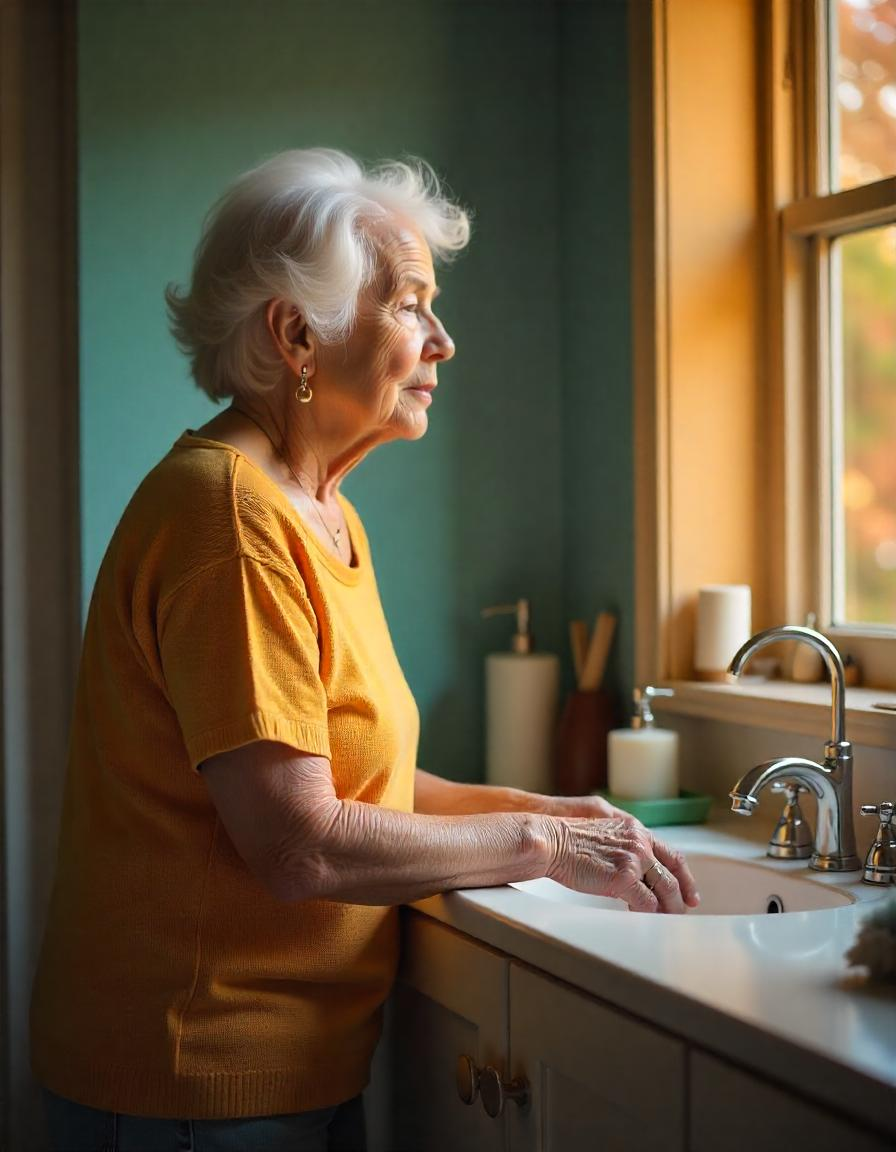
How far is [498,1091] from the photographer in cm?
117

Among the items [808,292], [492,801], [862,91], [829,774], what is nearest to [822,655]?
[829,774]

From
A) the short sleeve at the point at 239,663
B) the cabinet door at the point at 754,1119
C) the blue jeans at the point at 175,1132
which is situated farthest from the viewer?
the blue jeans at the point at 175,1132

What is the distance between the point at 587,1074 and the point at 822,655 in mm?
568

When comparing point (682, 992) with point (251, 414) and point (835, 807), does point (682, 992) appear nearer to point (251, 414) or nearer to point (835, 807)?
point (835, 807)

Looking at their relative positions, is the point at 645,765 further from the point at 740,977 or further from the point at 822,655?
the point at 740,977

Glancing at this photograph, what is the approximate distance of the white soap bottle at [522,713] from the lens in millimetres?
1896

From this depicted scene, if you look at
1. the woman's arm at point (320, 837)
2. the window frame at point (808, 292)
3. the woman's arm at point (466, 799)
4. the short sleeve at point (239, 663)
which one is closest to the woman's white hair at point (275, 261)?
the short sleeve at point (239, 663)

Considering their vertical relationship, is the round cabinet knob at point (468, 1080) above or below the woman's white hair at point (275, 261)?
below

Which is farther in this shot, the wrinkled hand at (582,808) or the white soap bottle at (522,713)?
the white soap bottle at (522,713)

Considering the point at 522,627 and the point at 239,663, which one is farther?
the point at 522,627

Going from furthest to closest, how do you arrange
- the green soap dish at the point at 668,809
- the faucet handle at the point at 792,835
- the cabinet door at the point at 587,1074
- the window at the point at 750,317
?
the window at the point at 750,317
the green soap dish at the point at 668,809
the faucet handle at the point at 792,835
the cabinet door at the point at 587,1074

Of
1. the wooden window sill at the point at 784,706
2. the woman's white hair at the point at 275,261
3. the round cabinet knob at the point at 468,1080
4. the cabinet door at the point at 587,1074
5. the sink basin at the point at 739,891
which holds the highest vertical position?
the woman's white hair at the point at 275,261

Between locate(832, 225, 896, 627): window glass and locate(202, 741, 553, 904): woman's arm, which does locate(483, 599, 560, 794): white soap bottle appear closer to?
locate(832, 225, 896, 627): window glass

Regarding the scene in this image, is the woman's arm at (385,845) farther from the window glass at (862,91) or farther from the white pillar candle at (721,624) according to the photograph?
the window glass at (862,91)
